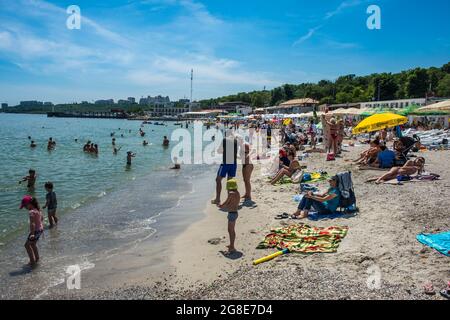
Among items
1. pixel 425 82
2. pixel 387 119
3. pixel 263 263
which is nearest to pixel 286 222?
pixel 263 263

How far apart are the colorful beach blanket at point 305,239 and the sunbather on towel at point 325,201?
0.80m

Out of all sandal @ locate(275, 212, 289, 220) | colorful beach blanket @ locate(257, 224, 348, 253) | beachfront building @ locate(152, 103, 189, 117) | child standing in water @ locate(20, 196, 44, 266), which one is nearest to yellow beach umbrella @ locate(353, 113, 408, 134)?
sandal @ locate(275, 212, 289, 220)

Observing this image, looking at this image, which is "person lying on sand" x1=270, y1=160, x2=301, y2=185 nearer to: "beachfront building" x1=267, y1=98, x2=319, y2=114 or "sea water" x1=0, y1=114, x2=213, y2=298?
"sea water" x1=0, y1=114, x2=213, y2=298

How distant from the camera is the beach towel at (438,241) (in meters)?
5.03

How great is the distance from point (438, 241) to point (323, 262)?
166 cm

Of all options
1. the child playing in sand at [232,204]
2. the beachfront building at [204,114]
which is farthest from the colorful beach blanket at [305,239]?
the beachfront building at [204,114]

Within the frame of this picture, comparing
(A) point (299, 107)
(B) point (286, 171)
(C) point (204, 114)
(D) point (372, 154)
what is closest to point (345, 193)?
(B) point (286, 171)

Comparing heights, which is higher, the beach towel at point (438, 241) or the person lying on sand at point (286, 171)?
the person lying on sand at point (286, 171)

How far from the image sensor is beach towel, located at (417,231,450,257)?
5.03 m

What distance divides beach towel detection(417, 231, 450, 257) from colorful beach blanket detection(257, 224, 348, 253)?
124 centimetres

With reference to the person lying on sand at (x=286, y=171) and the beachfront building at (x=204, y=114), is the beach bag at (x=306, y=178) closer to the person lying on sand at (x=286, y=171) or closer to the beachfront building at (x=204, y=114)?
the person lying on sand at (x=286, y=171)

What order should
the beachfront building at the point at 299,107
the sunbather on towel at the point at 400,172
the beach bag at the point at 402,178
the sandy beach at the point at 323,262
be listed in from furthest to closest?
the beachfront building at the point at 299,107, the sunbather on towel at the point at 400,172, the beach bag at the point at 402,178, the sandy beach at the point at 323,262
